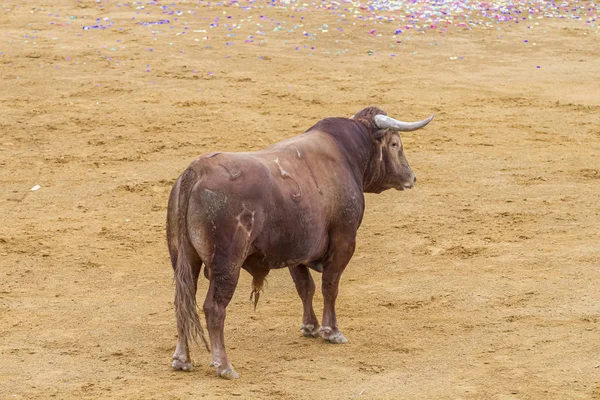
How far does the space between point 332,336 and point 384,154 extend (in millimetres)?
1549

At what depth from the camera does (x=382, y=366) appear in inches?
301

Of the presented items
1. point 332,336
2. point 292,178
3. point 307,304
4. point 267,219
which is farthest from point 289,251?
point 332,336

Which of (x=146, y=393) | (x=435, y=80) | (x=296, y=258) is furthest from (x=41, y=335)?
(x=435, y=80)

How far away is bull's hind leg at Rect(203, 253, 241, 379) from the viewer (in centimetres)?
709

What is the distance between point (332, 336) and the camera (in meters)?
8.09

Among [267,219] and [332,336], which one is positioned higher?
[267,219]

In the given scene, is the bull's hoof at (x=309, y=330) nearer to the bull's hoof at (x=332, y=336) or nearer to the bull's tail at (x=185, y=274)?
the bull's hoof at (x=332, y=336)

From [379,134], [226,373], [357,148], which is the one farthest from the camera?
[379,134]

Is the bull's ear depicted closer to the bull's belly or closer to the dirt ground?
the bull's belly

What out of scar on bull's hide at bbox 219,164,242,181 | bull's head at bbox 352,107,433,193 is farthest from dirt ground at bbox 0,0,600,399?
scar on bull's hide at bbox 219,164,242,181

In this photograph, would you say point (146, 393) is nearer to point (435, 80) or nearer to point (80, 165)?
point (80, 165)

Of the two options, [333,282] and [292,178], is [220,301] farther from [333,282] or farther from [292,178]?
[333,282]

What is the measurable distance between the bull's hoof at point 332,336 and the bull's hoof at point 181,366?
3.77ft

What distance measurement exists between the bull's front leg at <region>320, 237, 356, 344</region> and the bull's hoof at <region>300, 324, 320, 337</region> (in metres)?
0.10
